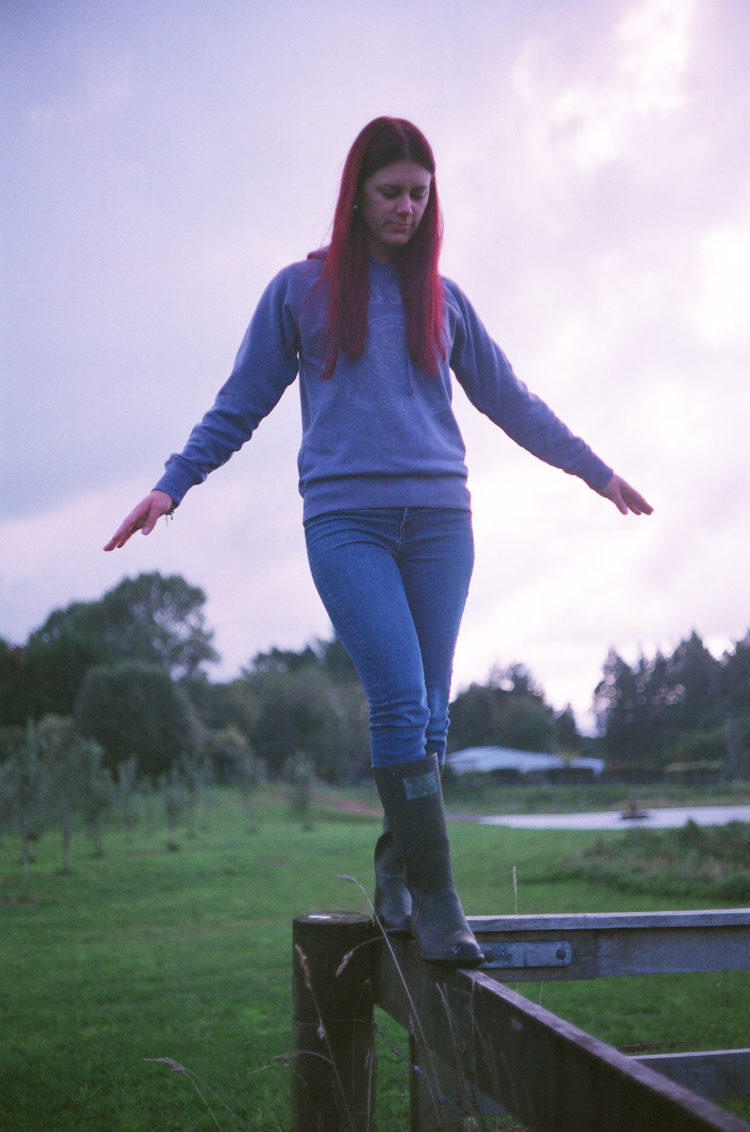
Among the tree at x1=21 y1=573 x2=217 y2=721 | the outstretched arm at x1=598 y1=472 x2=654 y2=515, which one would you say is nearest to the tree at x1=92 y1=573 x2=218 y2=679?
the tree at x1=21 y1=573 x2=217 y2=721

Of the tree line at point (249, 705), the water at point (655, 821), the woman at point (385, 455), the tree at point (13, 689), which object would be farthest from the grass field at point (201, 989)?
the tree at point (13, 689)

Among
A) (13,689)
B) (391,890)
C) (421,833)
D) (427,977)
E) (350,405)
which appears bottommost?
(427,977)

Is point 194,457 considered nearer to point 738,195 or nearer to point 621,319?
point 738,195

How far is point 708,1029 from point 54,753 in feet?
60.7

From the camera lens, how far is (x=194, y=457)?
2355 mm

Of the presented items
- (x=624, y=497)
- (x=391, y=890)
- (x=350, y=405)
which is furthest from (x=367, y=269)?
(x=391, y=890)

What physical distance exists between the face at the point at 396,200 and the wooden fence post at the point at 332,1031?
1.60m

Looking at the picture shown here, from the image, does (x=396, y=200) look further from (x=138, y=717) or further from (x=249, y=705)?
(x=249, y=705)

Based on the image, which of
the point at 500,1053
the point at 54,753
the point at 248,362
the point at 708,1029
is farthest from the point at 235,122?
the point at 54,753

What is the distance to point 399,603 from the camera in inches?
83.2

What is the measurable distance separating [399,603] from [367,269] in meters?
0.83

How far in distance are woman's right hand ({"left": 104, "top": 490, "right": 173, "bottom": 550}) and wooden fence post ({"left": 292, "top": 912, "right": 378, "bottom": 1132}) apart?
3.14 ft

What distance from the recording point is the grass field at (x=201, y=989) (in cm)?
448

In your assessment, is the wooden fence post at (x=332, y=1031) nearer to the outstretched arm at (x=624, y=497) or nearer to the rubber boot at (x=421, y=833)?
the rubber boot at (x=421, y=833)
